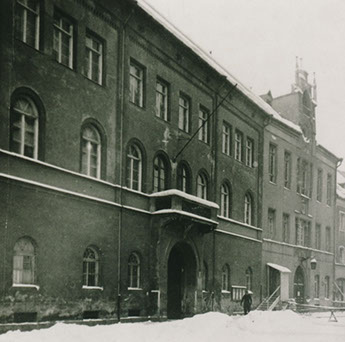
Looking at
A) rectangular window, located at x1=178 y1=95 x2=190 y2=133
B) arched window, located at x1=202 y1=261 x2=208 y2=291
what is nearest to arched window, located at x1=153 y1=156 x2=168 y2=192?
rectangular window, located at x1=178 y1=95 x2=190 y2=133

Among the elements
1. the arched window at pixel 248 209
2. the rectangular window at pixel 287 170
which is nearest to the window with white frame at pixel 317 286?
the rectangular window at pixel 287 170

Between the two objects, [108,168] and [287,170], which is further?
[287,170]

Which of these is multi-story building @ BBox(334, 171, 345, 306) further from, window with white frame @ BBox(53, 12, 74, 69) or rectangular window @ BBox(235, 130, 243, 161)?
window with white frame @ BBox(53, 12, 74, 69)

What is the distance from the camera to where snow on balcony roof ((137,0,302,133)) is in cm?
2403

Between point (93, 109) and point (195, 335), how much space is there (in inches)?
315

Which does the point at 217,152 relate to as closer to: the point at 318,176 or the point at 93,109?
the point at 93,109

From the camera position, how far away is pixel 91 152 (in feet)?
65.7

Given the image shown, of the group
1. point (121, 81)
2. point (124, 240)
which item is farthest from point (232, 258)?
point (121, 81)

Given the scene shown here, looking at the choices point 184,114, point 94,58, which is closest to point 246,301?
point 184,114

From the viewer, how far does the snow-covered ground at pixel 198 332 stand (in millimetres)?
14508

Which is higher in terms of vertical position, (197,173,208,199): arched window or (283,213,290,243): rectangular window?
(197,173,208,199): arched window

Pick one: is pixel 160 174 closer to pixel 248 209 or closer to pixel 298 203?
pixel 248 209

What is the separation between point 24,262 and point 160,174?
8698 mm

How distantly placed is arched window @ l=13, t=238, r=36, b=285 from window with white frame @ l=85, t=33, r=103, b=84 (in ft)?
20.3
